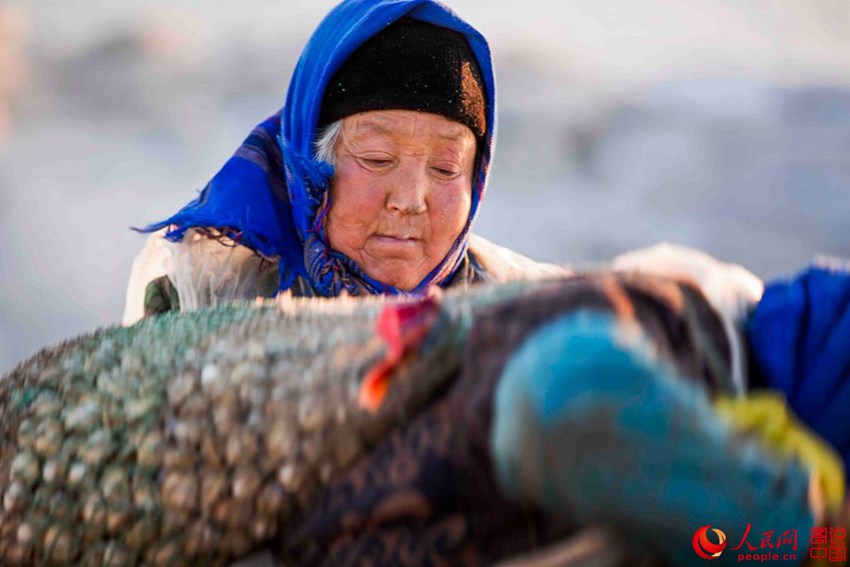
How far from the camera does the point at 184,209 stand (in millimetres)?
2480

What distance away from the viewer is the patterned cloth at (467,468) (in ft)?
3.10

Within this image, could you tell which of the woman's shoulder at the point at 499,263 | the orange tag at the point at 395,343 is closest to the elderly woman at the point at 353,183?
the woman's shoulder at the point at 499,263

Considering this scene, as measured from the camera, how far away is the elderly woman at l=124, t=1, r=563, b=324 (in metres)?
2.46

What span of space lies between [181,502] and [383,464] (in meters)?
0.27

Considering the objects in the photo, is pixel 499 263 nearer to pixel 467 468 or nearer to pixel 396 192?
pixel 396 192

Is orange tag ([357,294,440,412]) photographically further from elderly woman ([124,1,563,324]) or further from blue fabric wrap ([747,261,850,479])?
elderly woman ([124,1,563,324])

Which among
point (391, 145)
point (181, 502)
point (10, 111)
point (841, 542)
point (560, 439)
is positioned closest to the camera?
point (560, 439)

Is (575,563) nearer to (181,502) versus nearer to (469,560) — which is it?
(469,560)

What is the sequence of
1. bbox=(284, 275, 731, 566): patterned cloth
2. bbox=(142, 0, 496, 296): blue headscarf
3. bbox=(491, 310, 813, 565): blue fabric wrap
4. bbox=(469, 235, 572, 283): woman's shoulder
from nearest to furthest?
bbox=(491, 310, 813, 565): blue fabric wrap
bbox=(284, 275, 731, 566): patterned cloth
bbox=(142, 0, 496, 296): blue headscarf
bbox=(469, 235, 572, 283): woman's shoulder

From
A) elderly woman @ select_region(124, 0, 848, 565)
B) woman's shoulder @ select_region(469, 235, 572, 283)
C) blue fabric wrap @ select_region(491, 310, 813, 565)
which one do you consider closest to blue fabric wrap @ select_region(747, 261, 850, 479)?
elderly woman @ select_region(124, 0, 848, 565)

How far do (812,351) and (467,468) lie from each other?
49 centimetres

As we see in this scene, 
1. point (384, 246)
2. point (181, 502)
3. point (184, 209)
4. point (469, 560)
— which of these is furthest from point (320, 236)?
point (469, 560)

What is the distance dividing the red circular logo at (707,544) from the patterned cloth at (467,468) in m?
0.12

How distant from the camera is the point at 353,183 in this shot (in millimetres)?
2488
